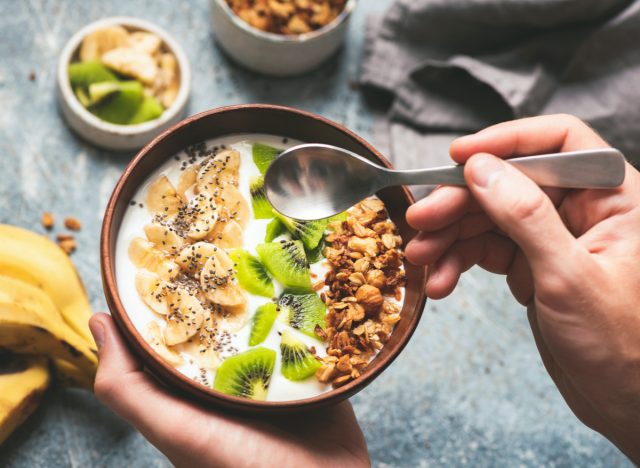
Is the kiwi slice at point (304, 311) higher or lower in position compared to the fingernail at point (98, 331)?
higher

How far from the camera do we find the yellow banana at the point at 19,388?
132 centimetres

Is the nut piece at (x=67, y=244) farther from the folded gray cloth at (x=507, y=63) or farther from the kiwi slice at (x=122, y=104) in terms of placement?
the folded gray cloth at (x=507, y=63)

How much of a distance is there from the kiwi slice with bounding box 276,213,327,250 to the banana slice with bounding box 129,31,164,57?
0.63 m

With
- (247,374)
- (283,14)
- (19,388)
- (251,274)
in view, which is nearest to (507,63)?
(283,14)

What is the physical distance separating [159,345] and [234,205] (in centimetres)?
25

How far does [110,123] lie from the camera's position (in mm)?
1592

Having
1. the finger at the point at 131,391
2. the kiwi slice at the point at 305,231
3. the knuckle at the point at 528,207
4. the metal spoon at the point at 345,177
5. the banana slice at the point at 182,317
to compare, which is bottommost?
the finger at the point at 131,391

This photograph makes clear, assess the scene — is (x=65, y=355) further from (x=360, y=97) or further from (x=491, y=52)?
(x=491, y=52)

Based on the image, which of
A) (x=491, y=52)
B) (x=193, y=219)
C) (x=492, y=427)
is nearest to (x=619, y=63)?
(x=491, y=52)

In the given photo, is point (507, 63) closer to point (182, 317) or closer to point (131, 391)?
point (182, 317)

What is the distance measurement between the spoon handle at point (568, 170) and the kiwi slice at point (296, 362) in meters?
0.31

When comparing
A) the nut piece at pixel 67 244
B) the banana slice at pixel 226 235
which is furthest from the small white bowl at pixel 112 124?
the banana slice at pixel 226 235

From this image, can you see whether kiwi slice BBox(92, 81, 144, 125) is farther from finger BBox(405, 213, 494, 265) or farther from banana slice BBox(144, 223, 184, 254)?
finger BBox(405, 213, 494, 265)

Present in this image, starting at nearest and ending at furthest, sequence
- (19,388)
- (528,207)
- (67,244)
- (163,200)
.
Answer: (528,207), (163,200), (19,388), (67,244)
